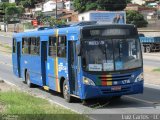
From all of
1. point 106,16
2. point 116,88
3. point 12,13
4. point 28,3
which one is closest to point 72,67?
point 116,88

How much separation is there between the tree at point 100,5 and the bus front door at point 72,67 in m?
97.5

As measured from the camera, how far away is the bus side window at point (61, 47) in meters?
16.7

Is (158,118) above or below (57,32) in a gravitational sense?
below

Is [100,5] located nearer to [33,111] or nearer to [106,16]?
[106,16]

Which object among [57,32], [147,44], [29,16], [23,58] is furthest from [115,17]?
[29,16]

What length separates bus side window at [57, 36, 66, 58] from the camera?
16.7 metres

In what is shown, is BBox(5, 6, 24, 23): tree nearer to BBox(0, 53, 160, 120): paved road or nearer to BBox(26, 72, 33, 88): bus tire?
BBox(26, 72, 33, 88): bus tire

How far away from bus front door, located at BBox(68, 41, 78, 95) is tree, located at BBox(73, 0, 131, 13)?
320 ft

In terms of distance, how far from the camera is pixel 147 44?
57906 millimetres

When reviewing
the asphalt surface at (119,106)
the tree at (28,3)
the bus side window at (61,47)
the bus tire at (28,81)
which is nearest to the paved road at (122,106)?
the asphalt surface at (119,106)

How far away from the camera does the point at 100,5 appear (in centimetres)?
11350

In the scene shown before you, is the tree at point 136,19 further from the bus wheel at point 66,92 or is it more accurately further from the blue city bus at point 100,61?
the blue city bus at point 100,61

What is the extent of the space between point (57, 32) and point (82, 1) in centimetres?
10173

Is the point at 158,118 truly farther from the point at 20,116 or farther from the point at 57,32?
the point at 57,32
